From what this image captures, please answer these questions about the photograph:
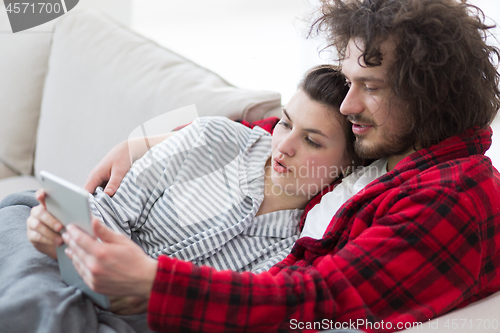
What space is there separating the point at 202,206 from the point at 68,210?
18.9 inches

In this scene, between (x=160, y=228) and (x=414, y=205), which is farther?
(x=160, y=228)

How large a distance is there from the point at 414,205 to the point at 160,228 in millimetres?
626

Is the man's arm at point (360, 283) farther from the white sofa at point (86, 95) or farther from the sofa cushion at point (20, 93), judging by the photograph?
the sofa cushion at point (20, 93)

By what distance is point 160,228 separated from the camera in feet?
3.72

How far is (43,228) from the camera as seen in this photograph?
2.69 feet

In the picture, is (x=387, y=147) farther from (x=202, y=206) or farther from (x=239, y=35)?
(x=239, y=35)

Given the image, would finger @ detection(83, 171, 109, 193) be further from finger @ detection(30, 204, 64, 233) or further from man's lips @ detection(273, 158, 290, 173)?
man's lips @ detection(273, 158, 290, 173)

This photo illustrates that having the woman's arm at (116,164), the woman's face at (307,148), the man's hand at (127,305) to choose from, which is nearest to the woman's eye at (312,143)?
the woman's face at (307,148)

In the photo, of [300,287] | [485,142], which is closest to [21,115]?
[300,287]

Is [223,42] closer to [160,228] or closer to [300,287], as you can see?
[160,228]

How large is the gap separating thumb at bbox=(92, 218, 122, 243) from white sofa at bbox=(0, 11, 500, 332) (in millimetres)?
767

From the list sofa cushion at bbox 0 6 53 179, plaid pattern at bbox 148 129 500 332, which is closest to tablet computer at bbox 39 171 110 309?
plaid pattern at bbox 148 129 500 332

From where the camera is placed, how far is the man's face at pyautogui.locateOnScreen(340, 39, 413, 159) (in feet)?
3.22

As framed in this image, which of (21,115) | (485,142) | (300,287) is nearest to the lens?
(300,287)
